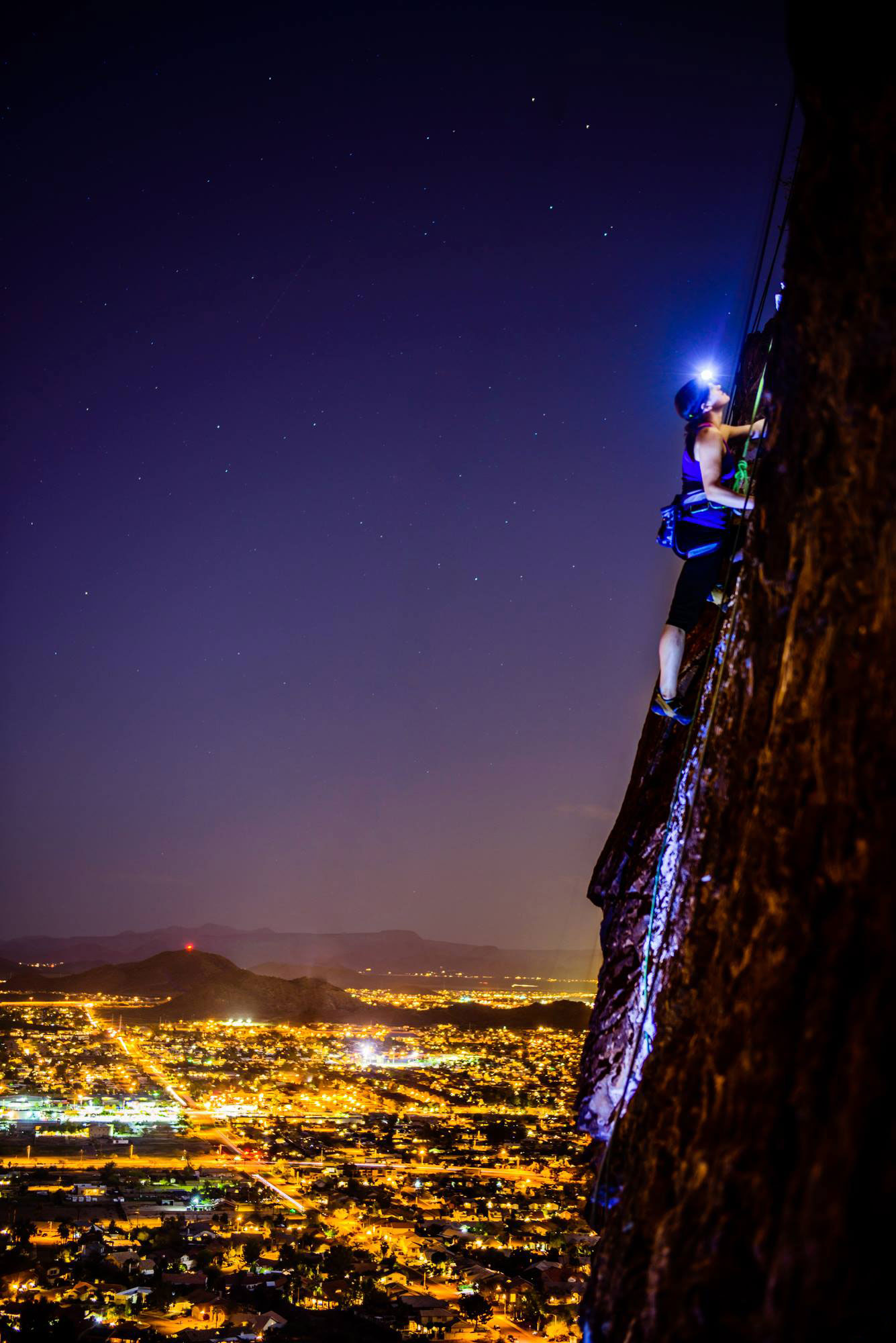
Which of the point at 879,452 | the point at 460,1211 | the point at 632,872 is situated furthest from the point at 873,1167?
the point at 460,1211

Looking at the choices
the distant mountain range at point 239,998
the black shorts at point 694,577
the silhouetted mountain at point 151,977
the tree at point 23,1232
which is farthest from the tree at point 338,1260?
the silhouetted mountain at point 151,977

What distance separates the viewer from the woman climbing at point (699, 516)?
6.16 metres

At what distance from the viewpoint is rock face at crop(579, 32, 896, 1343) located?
9.42 ft

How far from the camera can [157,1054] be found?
2486 inches

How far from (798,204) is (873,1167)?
4024mm

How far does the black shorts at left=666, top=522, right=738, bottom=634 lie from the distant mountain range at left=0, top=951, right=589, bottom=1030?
298ft

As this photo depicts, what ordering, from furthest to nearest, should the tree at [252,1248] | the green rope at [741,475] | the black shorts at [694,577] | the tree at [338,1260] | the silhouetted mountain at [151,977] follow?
1. the silhouetted mountain at [151,977]
2. the tree at [252,1248]
3. the tree at [338,1260]
4. the black shorts at [694,577]
5. the green rope at [741,475]

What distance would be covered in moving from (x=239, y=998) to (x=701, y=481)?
105130 millimetres

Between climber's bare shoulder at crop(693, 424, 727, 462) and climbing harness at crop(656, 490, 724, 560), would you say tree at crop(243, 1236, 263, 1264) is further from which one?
climber's bare shoulder at crop(693, 424, 727, 462)

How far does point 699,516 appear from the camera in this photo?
6.62 m

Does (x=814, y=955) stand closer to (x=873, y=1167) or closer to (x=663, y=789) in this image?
(x=873, y=1167)

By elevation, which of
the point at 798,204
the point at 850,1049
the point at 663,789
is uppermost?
the point at 798,204

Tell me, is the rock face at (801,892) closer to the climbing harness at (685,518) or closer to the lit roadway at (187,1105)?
the climbing harness at (685,518)

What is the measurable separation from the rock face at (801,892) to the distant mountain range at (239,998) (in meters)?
92.6
